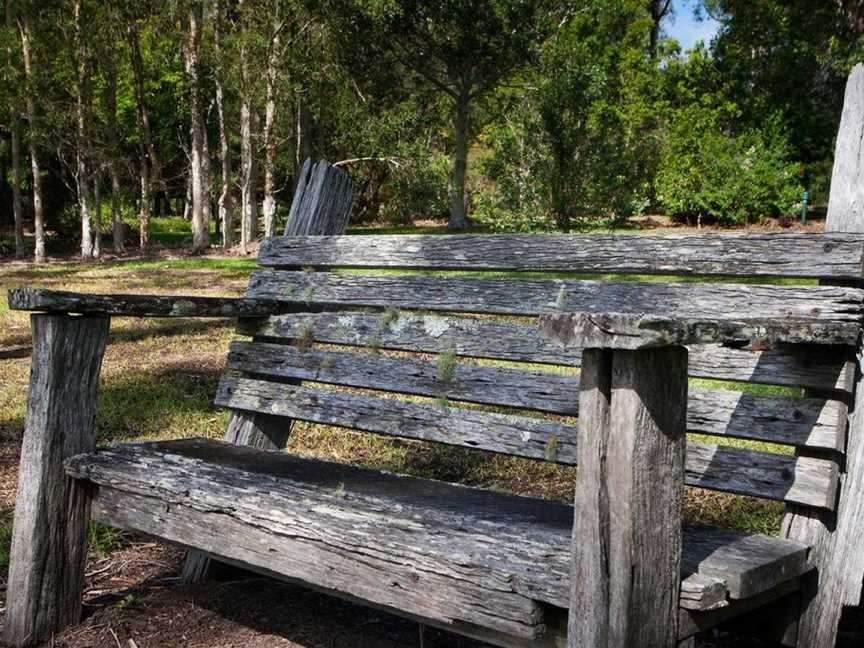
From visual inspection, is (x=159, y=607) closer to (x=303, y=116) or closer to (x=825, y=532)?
(x=825, y=532)

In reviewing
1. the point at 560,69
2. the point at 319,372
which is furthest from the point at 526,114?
the point at 319,372

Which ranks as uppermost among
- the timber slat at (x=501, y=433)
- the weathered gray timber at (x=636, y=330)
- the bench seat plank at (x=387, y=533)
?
the weathered gray timber at (x=636, y=330)

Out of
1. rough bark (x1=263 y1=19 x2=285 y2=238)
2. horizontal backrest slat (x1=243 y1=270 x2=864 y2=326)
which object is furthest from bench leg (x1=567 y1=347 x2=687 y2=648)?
rough bark (x1=263 y1=19 x2=285 y2=238)

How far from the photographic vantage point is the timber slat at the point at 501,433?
2414 mm

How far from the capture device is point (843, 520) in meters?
2.40

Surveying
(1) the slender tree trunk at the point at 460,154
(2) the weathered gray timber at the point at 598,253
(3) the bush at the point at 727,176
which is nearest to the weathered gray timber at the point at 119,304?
(2) the weathered gray timber at the point at 598,253

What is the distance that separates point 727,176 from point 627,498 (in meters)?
28.3

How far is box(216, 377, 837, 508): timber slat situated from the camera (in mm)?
2414

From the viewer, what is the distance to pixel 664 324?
182 centimetres

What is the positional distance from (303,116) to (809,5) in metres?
13.6

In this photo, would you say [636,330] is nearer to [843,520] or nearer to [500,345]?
[843,520]

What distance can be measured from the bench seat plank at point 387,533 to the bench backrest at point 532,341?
0.61ft

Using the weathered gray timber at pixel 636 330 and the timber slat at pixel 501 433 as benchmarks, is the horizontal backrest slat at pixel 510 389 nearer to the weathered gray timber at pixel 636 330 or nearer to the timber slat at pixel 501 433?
the timber slat at pixel 501 433

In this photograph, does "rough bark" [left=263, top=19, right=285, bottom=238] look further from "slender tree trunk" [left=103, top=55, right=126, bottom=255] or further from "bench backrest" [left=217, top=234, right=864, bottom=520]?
"bench backrest" [left=217, top=234, right=864, bottom=520]
